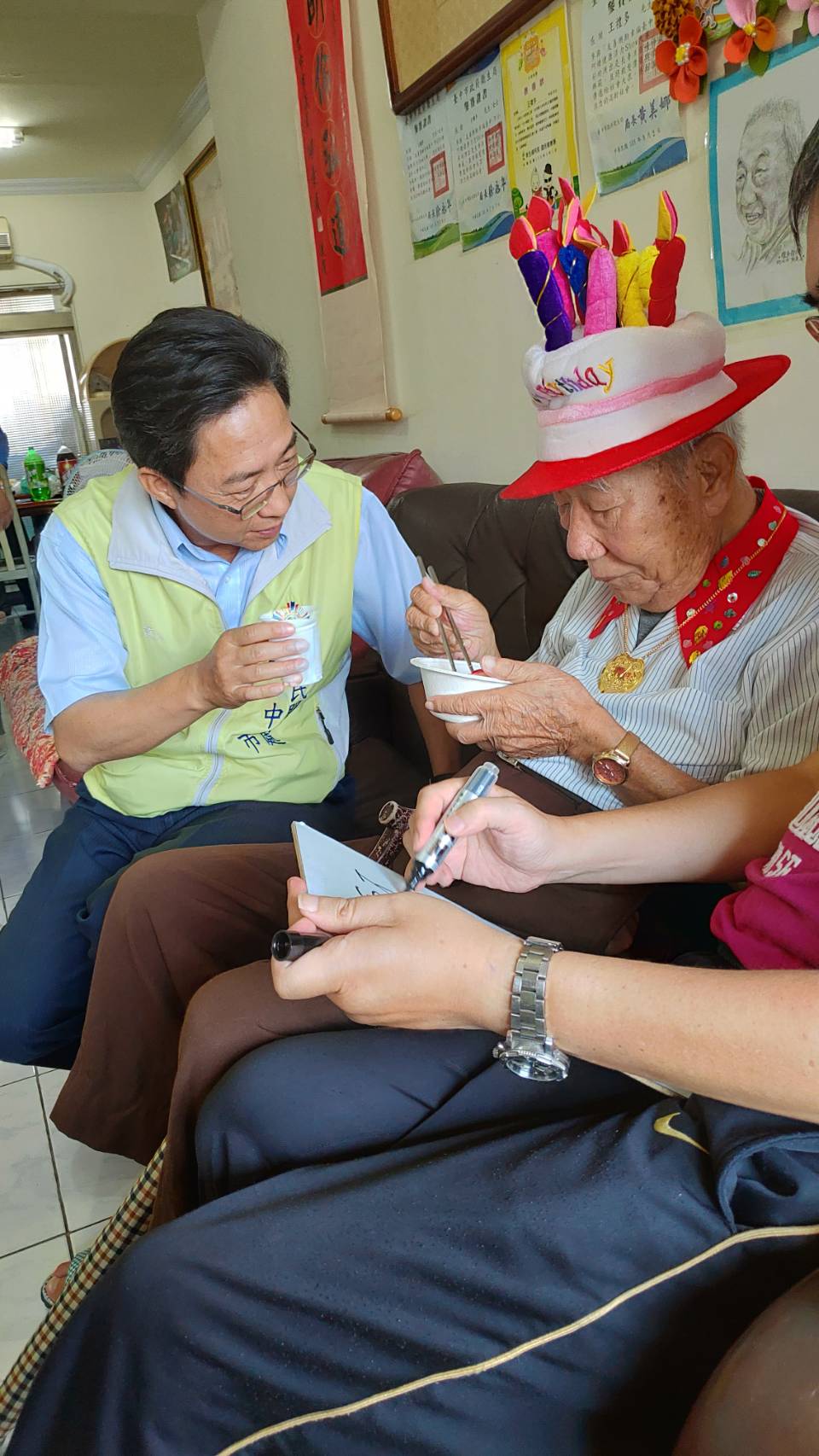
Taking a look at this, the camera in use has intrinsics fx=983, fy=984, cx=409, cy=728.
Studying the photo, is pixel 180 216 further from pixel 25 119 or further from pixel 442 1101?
pixel 442 1101

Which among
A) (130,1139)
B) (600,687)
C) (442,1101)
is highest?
(600,687)

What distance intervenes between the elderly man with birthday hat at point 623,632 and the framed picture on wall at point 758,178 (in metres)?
0.40

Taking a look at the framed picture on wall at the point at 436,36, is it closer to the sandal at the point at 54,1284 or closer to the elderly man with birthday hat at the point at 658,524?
the elderly man with birthday hat at the point at 658,524

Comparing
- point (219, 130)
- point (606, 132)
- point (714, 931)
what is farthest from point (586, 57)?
point (219, 130)

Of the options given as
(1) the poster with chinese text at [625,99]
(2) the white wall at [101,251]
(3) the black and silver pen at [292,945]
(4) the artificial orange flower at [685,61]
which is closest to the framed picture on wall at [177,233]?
(2) the white wall at [101,251]

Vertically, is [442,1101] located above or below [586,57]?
below

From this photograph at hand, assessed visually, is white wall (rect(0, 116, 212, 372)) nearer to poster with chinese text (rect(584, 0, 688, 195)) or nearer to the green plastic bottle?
the green plastic bottle

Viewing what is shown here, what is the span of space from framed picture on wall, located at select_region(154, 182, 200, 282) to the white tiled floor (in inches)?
249

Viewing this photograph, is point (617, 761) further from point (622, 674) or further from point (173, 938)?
point (173, 938)

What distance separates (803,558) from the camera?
3.90ft

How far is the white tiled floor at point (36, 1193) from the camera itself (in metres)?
1.57

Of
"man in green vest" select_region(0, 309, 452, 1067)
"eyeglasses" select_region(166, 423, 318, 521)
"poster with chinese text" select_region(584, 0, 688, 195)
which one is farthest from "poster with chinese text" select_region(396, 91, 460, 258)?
"eyeglasses" select_region(166, 423, 318, 521)

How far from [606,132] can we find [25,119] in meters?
5.98

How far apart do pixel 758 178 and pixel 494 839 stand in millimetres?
1184
